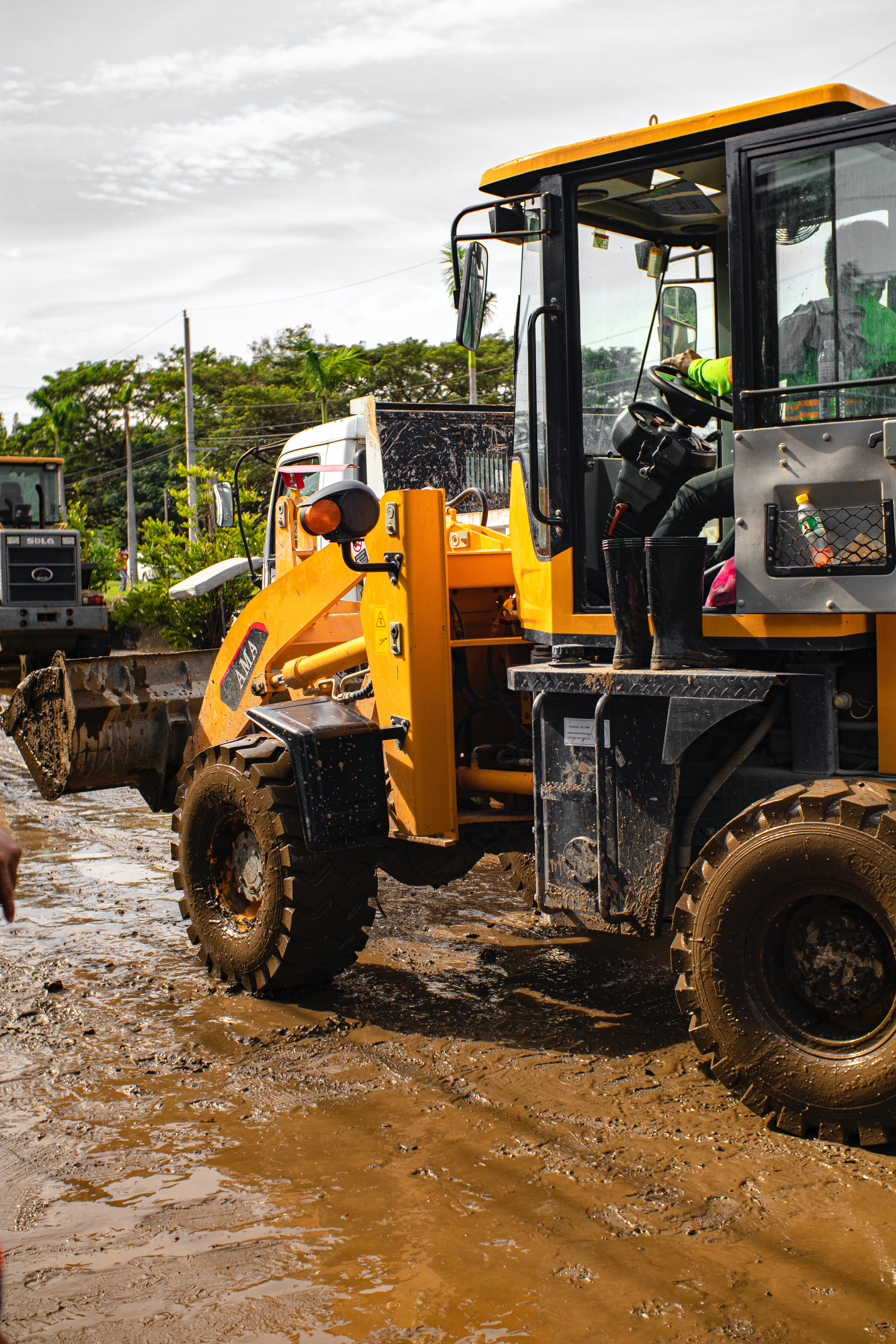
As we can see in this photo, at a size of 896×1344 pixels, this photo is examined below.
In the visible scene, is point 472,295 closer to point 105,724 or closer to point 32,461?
point 105,724

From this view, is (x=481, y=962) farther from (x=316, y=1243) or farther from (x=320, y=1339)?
(x=320, y=1339)

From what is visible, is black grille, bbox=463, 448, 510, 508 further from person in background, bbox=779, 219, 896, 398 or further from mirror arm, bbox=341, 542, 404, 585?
person in background, bbox=779, 219, 896, 398

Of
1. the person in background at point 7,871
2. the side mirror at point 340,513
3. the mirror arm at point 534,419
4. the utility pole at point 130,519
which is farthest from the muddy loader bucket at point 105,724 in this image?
the utility pole at point 130,519

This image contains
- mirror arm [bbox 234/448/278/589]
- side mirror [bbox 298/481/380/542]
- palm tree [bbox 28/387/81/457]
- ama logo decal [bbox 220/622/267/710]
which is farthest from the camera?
palm tree [bbox 28/387/81/457]

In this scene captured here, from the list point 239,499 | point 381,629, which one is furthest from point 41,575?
point 381,629

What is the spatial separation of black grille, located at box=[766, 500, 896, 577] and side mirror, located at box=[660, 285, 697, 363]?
124 centimetres

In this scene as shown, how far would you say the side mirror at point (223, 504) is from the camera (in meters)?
8.76

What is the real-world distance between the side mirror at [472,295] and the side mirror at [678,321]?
30.7 inches

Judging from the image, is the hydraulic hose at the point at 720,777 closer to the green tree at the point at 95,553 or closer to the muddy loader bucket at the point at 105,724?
the muddy loader bucket at the point at 105,724

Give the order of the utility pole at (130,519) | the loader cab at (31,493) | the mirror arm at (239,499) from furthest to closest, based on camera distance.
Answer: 1. the utility pole at (130,519)
2. the loader cab at (31,493)
3. the mirror arm at (239,499)

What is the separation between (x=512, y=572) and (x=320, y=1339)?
10.1ft

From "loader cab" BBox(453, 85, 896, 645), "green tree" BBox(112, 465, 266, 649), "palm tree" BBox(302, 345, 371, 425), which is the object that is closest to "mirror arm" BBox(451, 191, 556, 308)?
"loader cab" BBox(453, 85, 896, 645)

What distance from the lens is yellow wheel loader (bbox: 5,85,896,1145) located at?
3.55 m

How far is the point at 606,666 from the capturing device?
13.9ft
